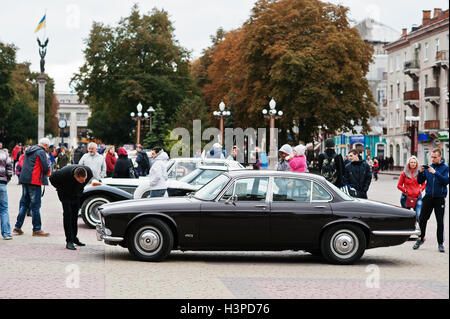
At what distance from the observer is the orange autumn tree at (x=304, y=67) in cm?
5206

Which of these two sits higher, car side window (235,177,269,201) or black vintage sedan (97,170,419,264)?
car side window (235,177,269,201)

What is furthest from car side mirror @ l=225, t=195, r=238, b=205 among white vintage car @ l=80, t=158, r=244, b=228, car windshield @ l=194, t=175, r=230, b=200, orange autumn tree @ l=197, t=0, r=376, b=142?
orange autumn tree @ l=197, t=0, r=376, b=142

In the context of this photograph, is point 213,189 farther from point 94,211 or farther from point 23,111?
point 23,111

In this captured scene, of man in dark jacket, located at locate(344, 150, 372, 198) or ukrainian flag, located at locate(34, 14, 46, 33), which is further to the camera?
ukrainian flag, located at locate(34, 14, 46, 33)

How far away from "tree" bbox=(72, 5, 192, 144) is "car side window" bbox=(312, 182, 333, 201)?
191ft

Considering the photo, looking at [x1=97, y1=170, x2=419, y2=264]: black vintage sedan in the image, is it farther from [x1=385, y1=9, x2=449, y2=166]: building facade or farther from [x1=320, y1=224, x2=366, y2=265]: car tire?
[x1=385, y1=9, x2=449, y2=166]: building facade

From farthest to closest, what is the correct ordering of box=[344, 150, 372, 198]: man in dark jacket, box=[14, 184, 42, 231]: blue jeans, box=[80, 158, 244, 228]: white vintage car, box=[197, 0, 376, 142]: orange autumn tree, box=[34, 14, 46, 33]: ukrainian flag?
box=[197, 0, 376, 142]: orange autumn tree → box=[34, 14, 46, 33]: ukrainian flag → box=[80, 158, 244, 228]: white vintage car → box=[344, 150, 372, 198]: man in dark jacket → box=[14, 184, 42, 231]: blue jeans

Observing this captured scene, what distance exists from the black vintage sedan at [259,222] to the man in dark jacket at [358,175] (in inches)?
117

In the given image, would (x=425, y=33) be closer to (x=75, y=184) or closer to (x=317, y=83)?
(x=317, y=83)

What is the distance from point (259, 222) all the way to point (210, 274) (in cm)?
149

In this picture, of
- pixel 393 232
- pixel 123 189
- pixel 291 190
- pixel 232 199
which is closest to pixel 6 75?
pixel 123 189

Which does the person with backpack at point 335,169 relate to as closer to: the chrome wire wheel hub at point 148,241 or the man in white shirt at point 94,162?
the chrome wire wheel hub at point 148,241

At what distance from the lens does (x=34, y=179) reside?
14172 mm

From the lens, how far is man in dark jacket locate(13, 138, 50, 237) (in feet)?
46.4
